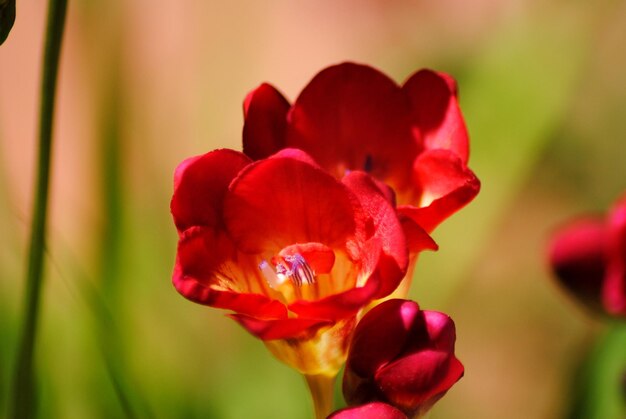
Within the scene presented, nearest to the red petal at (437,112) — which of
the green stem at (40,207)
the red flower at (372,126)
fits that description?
the red flower at (372,126)

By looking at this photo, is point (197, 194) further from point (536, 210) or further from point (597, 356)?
point (536, 210)

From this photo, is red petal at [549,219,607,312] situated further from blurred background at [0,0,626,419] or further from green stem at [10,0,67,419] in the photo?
green stem at [10,0,67,419]

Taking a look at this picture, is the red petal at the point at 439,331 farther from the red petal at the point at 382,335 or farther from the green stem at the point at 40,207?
the green stem at the point at 40,207

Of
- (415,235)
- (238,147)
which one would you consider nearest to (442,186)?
(415,235)

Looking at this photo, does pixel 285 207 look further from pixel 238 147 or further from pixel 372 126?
pixel 238 147

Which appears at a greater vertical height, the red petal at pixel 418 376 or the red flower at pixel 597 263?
the red flower at pixel 597 263

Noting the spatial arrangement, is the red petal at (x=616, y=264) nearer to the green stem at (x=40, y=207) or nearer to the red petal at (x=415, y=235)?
the red petal at (x=415, y=235)

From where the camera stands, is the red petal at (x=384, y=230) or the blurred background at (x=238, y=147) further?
the blurred background at (x=238, y=147)
